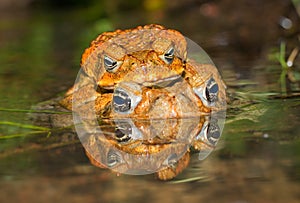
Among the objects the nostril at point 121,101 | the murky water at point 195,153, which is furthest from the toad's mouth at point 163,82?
the murky water at point 195,153

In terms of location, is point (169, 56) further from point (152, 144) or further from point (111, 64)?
point (152, 144)

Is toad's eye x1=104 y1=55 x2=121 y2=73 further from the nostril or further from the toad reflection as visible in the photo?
the toad reflection

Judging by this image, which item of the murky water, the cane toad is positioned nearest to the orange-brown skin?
the cane toad

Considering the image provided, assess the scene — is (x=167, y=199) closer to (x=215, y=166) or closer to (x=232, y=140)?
(x=215, y=166)

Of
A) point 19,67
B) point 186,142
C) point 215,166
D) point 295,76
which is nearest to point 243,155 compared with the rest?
point 215,166

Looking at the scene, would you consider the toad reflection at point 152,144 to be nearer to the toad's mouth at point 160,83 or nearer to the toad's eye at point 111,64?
the toad's mouth at point 160,83

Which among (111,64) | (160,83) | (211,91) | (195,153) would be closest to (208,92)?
(211,91)
